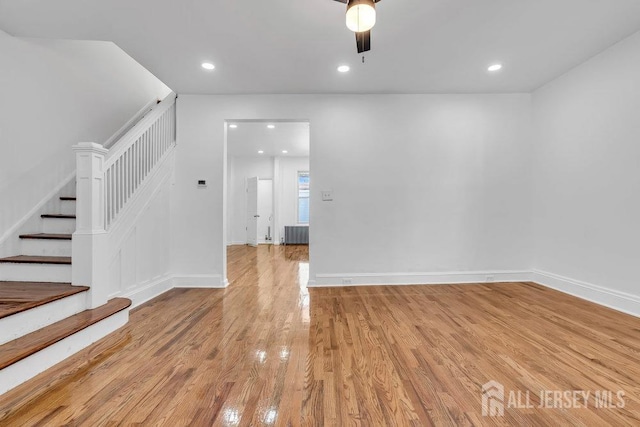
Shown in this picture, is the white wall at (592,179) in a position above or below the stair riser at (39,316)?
above

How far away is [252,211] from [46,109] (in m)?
5.61

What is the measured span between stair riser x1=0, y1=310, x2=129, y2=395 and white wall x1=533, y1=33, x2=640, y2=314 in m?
4.74

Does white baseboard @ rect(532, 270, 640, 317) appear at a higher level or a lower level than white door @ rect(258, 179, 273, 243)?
lower

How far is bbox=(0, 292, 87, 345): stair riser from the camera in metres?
1.67

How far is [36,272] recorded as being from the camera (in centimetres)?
225

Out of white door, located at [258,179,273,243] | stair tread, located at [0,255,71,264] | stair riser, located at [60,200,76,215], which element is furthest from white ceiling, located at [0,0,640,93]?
white door, located at [258,179,273,243]

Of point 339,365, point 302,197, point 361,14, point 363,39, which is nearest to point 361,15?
point 361,14

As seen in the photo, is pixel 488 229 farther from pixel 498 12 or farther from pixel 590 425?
pixel 590 425

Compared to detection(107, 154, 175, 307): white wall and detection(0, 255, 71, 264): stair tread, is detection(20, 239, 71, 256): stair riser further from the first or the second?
detection(107, 154, 175, 307): white wall

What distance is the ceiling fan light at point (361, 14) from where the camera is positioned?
58.2 inches

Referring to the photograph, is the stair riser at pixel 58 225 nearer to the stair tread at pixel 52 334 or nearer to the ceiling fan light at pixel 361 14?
the stair tread at pixel 52 334

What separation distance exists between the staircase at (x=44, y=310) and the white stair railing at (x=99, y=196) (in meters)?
0.12

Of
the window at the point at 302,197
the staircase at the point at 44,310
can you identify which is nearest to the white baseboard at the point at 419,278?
the staircase at the point at 44,310

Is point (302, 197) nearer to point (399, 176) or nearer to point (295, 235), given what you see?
point (295, 235)
